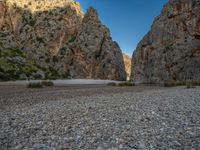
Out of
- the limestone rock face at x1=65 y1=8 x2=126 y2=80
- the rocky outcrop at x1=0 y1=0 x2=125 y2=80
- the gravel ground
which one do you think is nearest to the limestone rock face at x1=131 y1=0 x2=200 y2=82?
the limestone rock face at x1=65 y1=8 x2=126 y2=80

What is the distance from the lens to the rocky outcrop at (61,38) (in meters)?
111

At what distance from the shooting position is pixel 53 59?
398 feet

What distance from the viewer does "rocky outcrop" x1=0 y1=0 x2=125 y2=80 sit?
111 meters

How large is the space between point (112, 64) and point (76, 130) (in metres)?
101

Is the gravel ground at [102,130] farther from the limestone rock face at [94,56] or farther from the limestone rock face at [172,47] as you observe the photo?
the limestone rock face at [94,56]

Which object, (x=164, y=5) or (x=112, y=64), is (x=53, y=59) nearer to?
(x=112, y=64)

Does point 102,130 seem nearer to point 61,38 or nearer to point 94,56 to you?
point 94,56

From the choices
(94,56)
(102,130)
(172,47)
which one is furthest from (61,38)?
(102,130)

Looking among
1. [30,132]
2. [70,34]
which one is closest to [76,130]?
[30,132]

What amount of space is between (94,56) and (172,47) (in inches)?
2261

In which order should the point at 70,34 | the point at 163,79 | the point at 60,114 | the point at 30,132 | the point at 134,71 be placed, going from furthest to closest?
the point at 70,34 → the point at 134,71 → the point at 163,79 → the point at 60,114 → the point at 30,132

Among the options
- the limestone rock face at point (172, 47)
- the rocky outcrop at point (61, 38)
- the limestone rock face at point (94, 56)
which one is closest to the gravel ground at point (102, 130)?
the limestone rock face at point (172, 47)

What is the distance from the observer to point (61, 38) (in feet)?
417

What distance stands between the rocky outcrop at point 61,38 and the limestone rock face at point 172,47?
130ft
